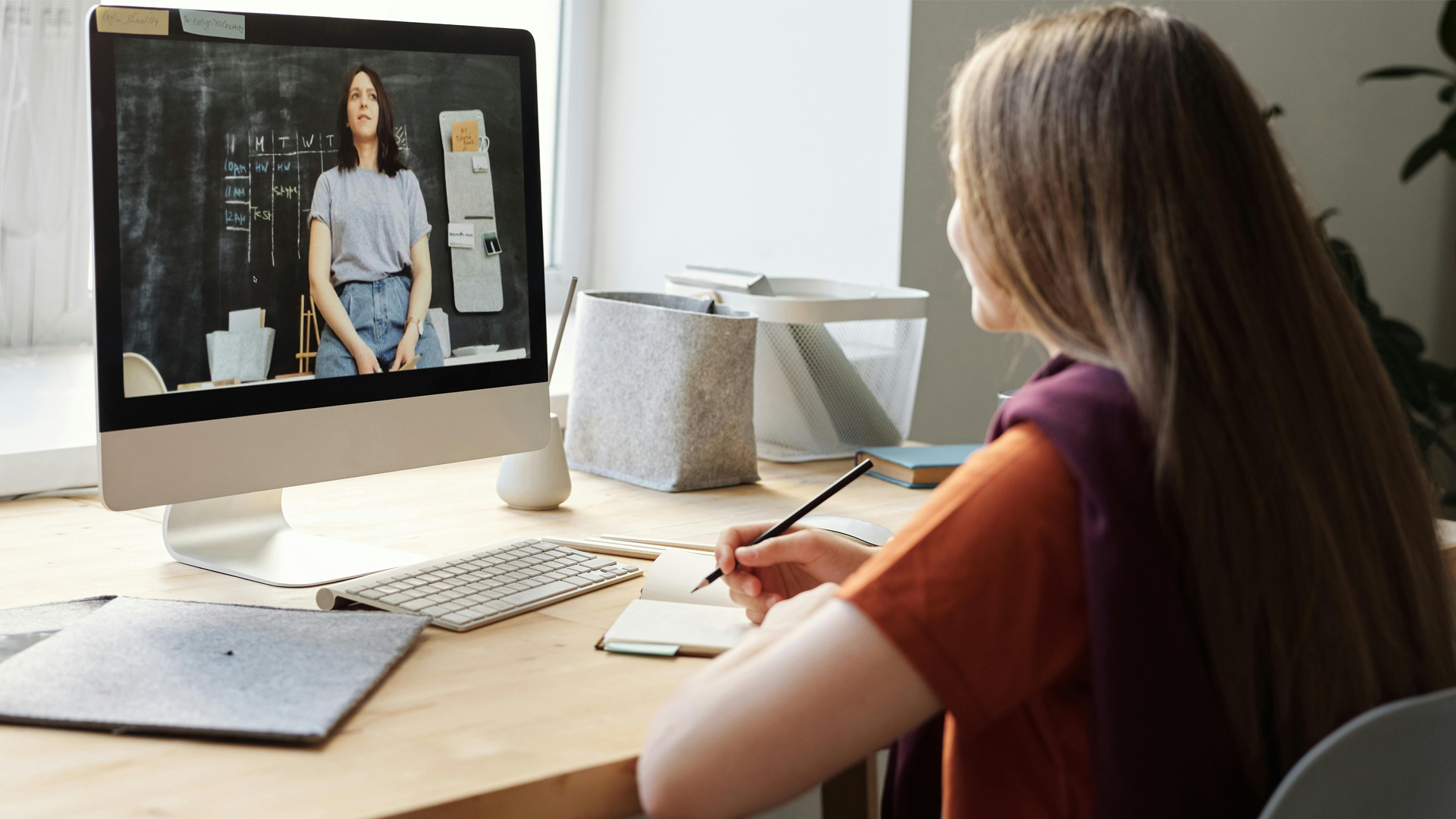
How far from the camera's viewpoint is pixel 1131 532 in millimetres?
616

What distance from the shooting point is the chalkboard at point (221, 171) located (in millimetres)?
972

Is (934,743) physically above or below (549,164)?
below

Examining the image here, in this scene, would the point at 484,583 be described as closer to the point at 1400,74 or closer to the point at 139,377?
the point at 139,377

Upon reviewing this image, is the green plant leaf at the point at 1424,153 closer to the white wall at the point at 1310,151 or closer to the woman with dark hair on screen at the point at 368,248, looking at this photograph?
the white wall at the point at 1310,151

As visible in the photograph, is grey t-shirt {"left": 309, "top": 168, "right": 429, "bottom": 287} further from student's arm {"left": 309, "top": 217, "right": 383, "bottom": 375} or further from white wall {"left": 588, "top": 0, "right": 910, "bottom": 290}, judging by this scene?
white wall {"left": 588, "top": 0, "right": 910, "bottom": 290}

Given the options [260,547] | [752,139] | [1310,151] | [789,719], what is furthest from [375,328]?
[1310,151]

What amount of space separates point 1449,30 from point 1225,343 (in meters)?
2.39

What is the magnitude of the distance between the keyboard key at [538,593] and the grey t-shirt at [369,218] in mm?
307

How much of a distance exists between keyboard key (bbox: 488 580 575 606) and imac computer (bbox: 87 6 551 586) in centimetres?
15

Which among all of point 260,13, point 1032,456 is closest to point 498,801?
point 1032,456

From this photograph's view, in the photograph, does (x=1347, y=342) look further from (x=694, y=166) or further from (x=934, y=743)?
(x=694, y=166)

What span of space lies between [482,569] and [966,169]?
583 mm

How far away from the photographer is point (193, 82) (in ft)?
3.27

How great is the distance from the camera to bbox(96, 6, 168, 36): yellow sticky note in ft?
3.10
